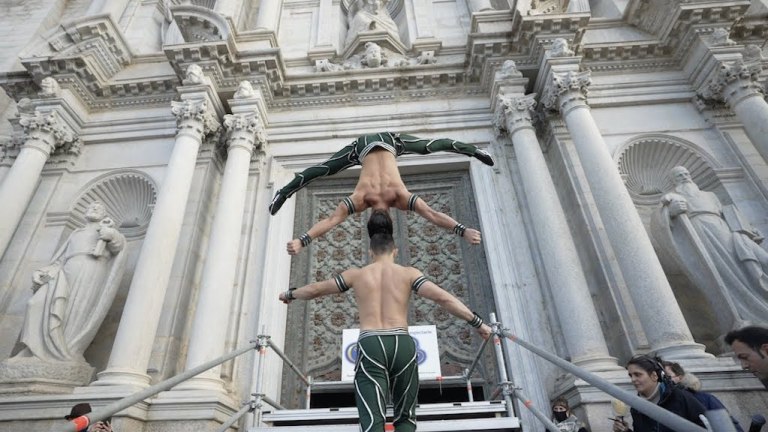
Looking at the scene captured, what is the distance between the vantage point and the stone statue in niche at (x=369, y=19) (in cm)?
1048

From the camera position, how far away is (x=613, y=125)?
8227mm

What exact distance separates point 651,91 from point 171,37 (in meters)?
11.7

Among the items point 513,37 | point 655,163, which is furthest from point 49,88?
point 655,163

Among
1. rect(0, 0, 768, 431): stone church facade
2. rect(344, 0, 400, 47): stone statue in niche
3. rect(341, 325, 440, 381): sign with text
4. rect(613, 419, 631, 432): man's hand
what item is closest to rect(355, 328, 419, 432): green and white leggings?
rect(613, 419, 631, 432): man's hand

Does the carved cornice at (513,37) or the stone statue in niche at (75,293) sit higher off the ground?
the carved cornice at (513,37)

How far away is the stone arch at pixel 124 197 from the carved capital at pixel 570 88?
813 cm

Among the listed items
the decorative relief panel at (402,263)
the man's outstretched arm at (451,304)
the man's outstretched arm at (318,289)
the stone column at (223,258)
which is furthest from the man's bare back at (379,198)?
the decorative relief panel at (402,263)

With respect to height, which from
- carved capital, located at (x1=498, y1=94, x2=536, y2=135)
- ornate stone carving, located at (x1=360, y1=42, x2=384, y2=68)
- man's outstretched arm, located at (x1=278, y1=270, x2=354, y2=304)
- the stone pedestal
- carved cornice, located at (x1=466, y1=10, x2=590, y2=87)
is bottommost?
man's outstretched arm, located at (x1=278, y1=270, x2=354, y2=304)

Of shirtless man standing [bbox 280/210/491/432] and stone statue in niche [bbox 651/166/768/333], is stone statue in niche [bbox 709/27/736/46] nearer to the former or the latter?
stone statue in niche [bbox 651/166/768/333]

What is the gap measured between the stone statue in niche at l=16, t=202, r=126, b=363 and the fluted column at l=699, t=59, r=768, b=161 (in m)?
11.1

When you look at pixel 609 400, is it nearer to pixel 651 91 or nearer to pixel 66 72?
pixel 651 91

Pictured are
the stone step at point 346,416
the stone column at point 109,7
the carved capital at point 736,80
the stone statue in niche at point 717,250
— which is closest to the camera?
the stone step at point 346,416

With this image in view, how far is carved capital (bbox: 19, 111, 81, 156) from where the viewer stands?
7922 millimetres

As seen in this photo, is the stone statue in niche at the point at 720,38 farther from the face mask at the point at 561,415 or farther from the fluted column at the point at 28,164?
the fluted column at the point at 28,164
